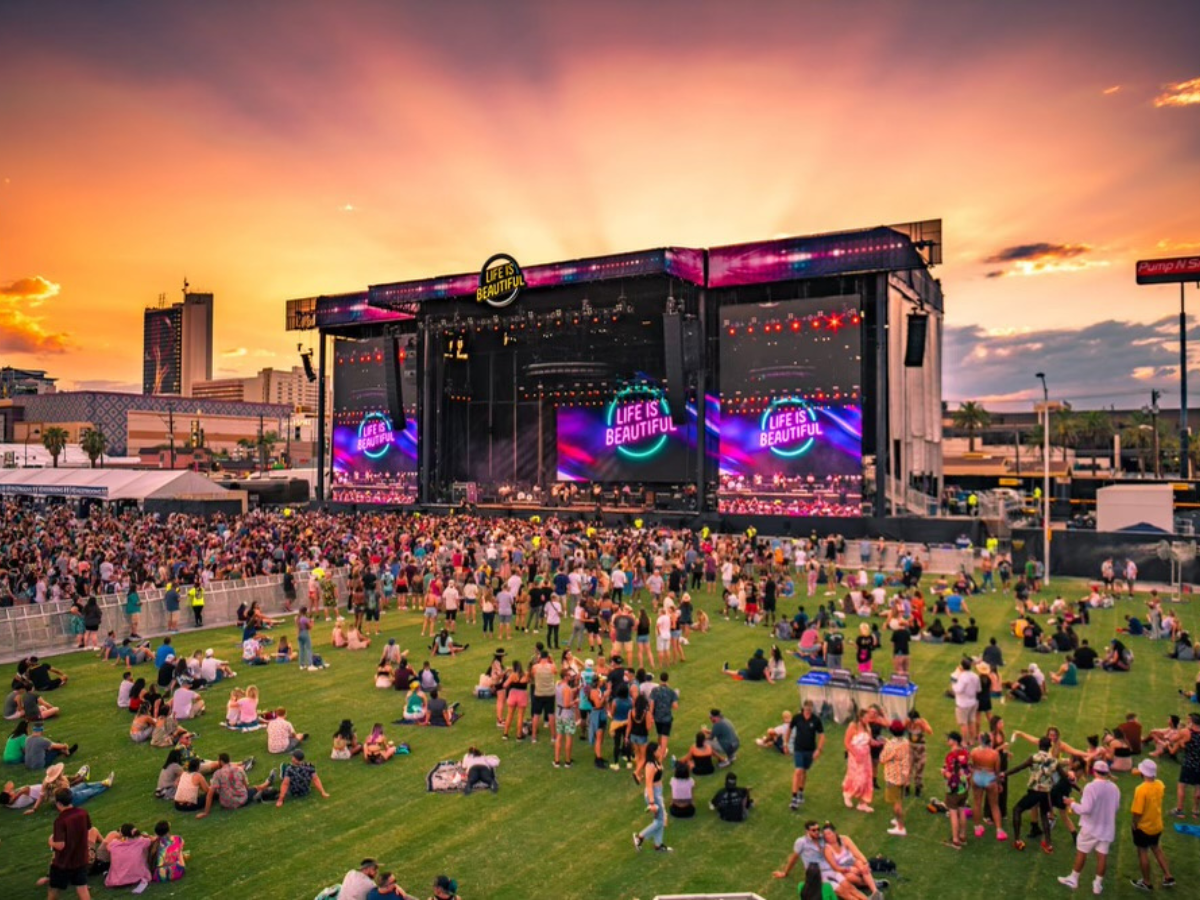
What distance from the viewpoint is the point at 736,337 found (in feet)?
159

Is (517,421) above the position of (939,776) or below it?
above

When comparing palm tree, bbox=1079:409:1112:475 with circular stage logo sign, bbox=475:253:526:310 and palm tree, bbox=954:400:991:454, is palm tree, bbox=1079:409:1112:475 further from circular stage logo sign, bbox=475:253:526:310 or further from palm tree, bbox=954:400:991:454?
circular stage logo sign, bbox=475:253:526:310

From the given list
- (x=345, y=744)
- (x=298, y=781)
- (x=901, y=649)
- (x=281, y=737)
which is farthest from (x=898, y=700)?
(x=281, y=737)

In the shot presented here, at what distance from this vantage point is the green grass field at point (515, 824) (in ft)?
30.7

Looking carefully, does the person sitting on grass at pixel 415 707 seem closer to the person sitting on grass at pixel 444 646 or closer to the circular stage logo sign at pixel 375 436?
the person sitting on grass at pixel 444 646

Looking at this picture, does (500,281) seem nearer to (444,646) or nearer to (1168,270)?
(444,646)

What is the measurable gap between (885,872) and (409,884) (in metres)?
5.19

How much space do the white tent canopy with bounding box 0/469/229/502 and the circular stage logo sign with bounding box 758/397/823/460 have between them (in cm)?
3126

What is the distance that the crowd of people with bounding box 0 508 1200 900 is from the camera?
35.3ft

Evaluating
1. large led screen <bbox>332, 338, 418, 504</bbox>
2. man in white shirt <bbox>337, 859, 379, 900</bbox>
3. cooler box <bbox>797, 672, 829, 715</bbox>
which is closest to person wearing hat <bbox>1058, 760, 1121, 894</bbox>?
cooler box <bbox>797, 672, 829, 715</bbox>

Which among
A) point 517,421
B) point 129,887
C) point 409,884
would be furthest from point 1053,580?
point 517,421

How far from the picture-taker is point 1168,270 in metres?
62.9

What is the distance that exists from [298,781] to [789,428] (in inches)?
1486

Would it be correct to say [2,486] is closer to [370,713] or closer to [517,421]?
[517,421]
